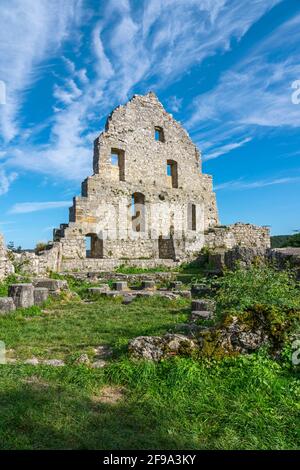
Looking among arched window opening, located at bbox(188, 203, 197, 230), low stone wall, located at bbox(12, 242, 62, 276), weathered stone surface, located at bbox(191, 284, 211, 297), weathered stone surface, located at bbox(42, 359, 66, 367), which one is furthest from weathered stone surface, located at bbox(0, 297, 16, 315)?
arched window opening, located at bbox(188, 203, 197, 230)

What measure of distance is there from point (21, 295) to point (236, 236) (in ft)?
57.6

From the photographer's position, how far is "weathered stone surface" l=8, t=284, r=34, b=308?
30.9 ft

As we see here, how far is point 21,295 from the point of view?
9508 mm

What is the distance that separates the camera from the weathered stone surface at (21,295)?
942 cm

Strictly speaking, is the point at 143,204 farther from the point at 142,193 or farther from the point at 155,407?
the point at 155,407

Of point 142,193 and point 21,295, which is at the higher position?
point 142,193

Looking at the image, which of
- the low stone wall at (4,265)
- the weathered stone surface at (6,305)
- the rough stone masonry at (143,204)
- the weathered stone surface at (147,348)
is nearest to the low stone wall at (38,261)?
the rough stone masonry at (143,204)

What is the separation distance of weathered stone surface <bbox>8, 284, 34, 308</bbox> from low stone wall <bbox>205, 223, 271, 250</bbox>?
1507 cm

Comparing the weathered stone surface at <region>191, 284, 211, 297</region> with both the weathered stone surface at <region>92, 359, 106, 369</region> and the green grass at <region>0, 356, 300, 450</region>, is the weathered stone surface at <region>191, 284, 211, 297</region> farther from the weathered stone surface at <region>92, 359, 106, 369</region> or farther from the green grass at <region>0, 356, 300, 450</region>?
the green grass at <region>0, 356, 300, 450</region>

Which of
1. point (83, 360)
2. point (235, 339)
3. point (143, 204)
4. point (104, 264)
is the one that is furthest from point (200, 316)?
point (143, 204)

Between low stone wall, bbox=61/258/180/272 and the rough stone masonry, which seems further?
the rough stone masonry

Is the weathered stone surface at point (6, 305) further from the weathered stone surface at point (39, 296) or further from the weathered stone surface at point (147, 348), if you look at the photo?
the weathered stone surface at point (147, 348)

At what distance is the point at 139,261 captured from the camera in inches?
751

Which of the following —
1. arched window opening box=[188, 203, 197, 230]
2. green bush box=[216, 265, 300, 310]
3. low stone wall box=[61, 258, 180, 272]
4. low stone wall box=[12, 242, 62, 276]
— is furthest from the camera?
arched window opening box=[188, 203, 197, 230]
